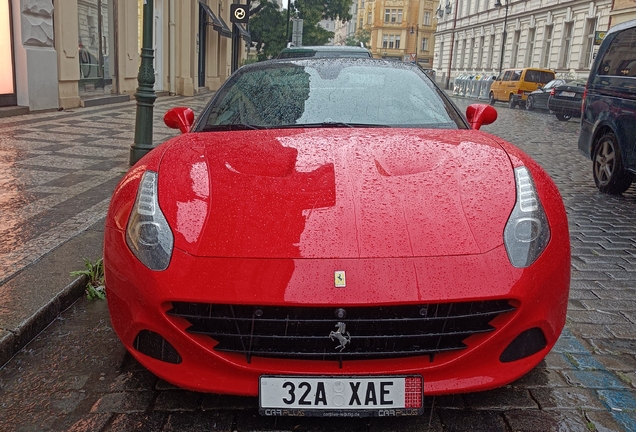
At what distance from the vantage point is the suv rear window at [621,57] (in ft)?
21.4

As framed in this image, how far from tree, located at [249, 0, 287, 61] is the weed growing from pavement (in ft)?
116

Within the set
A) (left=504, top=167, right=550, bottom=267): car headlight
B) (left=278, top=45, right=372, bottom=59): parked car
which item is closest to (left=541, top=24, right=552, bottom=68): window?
(left=278, top=45, right=372, bottom=59): parked car

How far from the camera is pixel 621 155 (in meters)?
6.50

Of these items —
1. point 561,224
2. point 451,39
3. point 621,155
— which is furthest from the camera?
point 451,39

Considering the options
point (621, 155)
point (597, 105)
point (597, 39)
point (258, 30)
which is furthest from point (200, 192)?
point (258, 30)

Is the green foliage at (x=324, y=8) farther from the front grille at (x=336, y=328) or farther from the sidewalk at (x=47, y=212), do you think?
the front grille at (x=336, y=328)

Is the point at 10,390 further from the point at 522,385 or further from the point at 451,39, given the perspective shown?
the point at 451,39

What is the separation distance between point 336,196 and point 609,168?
219 inches

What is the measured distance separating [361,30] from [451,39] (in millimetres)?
47239

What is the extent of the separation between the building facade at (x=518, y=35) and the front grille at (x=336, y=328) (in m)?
28.7

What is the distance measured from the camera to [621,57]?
6.74 meters

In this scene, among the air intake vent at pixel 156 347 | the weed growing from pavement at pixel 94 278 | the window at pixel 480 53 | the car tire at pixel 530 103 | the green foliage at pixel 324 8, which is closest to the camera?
the air intake vent at pixel 156 347

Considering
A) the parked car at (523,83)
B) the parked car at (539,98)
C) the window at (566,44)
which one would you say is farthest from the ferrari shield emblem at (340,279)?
the window at (566,44)

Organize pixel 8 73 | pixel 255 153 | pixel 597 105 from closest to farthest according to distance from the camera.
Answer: pixel 255 153 < pixel 597 105 < pixel 8 73
